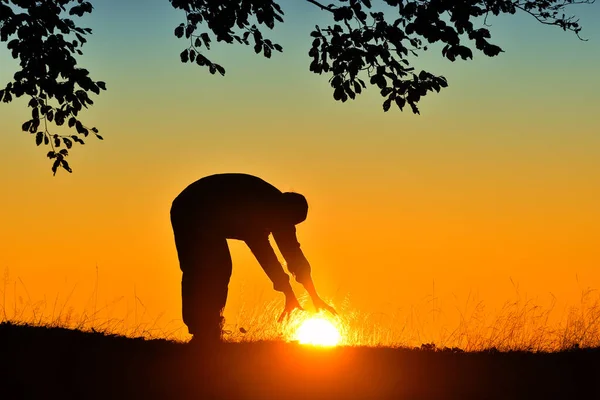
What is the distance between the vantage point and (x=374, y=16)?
41.4ft

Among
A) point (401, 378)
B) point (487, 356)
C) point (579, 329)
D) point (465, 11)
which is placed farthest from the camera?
point (579, 329)

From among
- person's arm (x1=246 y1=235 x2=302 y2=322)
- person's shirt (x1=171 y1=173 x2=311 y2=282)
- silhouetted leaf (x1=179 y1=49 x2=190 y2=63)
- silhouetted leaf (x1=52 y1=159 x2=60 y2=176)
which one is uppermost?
silhouetted leaf (x1=179 y1=49 x2=190 y2=63)

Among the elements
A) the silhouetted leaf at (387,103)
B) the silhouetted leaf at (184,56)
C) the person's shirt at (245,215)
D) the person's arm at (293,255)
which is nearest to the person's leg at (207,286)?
the person's shirt at (245,215)

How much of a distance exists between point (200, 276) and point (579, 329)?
6.09 meters

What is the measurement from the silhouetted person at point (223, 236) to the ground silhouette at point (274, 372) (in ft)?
2.01

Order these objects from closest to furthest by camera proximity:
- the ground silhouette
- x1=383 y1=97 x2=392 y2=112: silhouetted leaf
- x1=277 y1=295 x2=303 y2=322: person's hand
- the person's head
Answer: the ground silhouette < the person's head < x1=277 y1=295 x2=303 y2=322: person's hand < x1=383 y1=97 x2=392 y2=112: silhouetted leaf

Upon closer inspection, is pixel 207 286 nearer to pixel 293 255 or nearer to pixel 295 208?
pixel 293 255

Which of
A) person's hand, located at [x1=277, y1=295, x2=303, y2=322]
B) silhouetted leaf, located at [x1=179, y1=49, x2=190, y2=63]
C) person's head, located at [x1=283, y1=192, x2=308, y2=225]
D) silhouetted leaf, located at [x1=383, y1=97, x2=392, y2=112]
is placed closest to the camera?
person's head, located at [x1=283, y1=192, x2=308, y2=225]

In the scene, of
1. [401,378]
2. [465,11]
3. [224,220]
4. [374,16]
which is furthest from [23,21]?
[401,378]

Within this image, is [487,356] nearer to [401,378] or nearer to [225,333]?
[401,378]

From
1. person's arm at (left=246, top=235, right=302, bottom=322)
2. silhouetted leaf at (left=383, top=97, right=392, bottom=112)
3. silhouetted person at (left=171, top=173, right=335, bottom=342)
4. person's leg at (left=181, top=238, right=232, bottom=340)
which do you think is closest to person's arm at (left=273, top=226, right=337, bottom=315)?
silhouetted person at (left=171, top=173, right=335, bottom=342)

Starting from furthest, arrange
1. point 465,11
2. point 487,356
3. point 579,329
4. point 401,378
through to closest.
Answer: point 579,329, point 487,356, point 465,11, point 401,378

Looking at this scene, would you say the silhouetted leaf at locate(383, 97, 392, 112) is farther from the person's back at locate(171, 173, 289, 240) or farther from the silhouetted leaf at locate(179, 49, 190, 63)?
the silhouetted leaf at locate(179, 49, 190, 63)

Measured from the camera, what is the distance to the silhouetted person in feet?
37.1
